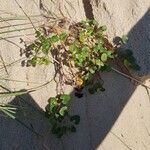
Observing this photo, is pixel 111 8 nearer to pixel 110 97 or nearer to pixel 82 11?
pixel 82 11

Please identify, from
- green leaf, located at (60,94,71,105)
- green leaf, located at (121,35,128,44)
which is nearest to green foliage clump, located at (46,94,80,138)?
green leaf, located at (60,94,71,105)

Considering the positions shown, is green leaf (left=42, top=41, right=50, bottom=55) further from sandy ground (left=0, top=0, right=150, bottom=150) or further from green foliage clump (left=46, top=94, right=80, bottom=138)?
green foliage clump (left=46, top=94, right=80, bottom=138)

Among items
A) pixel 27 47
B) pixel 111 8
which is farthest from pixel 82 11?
pixel 27 47

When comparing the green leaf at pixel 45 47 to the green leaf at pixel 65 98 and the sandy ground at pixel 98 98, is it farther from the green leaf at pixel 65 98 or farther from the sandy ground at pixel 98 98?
the green leaf at pixel 65 98

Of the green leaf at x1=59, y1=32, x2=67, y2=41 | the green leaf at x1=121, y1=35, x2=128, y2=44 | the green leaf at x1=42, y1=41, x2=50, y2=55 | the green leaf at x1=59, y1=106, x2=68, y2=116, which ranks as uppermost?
the green leaf at x1=59, y1=32, x2=67, y2=41

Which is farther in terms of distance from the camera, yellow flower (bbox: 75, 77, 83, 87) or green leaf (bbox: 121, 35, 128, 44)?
yellow flower (bbox: 75, 77, 83, 87)

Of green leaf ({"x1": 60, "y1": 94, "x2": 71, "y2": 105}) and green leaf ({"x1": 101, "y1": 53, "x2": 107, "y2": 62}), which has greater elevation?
green leaf ({"x1": 101, "y1": 53, "x2": 107, "y2": 62})

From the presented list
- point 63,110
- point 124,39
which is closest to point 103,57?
point 124,39

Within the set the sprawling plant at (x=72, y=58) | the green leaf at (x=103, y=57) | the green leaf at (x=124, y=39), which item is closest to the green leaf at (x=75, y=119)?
the sprawling plant at (x=72, y=58)

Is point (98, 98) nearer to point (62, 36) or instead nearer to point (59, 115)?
point (59, 115)
